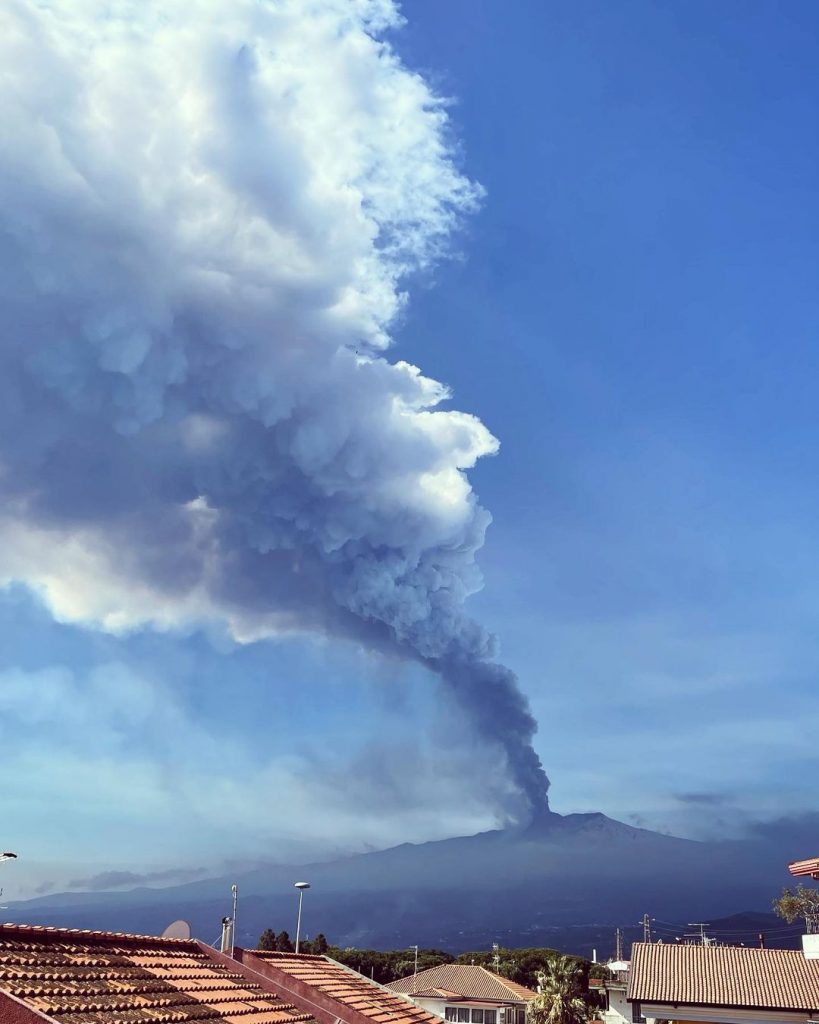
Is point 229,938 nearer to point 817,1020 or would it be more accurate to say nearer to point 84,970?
point 84,970

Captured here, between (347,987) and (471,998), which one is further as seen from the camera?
A: (471,998)

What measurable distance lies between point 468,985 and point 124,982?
54.8 meters

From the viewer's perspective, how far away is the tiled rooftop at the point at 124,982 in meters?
10.4

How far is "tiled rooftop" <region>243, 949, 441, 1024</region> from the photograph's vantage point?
54.3ft

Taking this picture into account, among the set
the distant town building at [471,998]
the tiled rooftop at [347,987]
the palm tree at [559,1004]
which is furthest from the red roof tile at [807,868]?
the distant town building at [471,998]

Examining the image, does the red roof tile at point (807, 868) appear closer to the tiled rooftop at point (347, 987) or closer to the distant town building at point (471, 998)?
the tiled rooftop at point (347, 987)

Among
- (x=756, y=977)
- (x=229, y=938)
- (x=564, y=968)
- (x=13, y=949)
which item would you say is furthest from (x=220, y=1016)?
(x=564, y=968)

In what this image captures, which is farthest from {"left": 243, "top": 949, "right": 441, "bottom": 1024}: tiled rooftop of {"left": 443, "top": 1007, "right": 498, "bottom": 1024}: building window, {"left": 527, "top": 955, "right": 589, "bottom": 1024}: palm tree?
{"left": 443, "top": 1007, "right": 498, "bottom": 1024}: building window

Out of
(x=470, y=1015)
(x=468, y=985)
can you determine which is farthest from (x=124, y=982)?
(x=468, y=985)

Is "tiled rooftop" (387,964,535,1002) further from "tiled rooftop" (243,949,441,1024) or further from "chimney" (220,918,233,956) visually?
"chimney" (220,918,233,956)

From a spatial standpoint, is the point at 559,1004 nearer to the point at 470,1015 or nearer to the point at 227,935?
the point at 470,1015

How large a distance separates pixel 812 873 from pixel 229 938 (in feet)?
42.4

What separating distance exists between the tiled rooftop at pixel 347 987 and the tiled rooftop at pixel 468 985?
40467 millimetres

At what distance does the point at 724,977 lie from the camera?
32312mm
